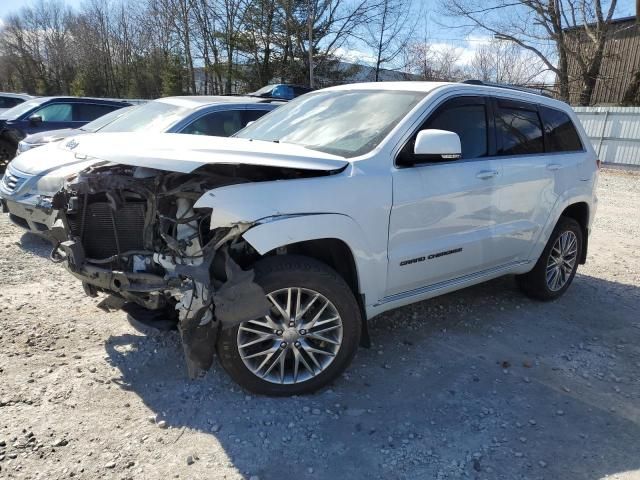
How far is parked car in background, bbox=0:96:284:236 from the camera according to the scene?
5.31 meters

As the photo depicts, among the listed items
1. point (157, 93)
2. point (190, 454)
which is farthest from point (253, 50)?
point (190, 454)

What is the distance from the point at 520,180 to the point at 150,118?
15.5 feet

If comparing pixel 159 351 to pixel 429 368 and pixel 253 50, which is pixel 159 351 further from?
pixel 253 50

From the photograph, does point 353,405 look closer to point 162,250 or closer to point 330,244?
point 330,244

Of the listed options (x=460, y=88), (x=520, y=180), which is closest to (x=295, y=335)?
(x=460, y=88)

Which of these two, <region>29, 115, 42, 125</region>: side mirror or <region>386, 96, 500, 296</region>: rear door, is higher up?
<region>29, 115, 42, 125</region>: side mirror

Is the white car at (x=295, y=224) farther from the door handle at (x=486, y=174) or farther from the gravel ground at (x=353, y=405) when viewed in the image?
the gravel ground at (x=353, y=405)

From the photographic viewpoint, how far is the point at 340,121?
148 inches

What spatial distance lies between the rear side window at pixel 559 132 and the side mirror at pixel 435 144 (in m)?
1.76

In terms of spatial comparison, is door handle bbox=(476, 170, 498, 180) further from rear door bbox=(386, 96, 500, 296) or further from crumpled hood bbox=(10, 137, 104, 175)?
crumpled hood bbox=(10, 137, 104, 175)

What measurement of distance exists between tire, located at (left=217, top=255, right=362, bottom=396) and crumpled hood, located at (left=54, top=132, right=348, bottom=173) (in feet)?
1.90

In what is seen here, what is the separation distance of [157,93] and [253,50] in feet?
38.3

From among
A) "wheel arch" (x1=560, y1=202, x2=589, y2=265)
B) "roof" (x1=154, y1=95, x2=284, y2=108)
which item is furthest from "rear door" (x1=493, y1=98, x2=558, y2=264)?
"roof" (x1=154, y1=95, x2=284, y2=108)

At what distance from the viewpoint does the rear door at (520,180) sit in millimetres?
4098
